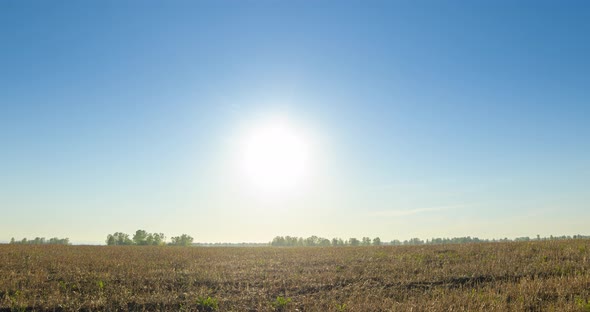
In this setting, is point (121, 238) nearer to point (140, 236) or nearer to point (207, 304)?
point (140, 236)

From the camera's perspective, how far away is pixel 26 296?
1325cm

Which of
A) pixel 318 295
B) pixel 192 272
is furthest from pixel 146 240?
pixel 318 295

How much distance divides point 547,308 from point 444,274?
632 centimetres

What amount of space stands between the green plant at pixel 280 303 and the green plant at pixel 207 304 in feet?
6.16

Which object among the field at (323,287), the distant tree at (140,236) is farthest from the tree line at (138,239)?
the field at (323,287)

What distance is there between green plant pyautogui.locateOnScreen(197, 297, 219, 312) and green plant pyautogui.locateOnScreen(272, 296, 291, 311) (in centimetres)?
188

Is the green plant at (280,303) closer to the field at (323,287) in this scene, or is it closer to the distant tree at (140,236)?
the field at (323,287)

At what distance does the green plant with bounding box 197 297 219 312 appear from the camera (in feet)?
38.6

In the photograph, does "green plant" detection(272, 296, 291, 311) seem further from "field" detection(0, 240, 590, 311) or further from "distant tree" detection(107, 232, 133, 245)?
"distant tree" detection(107, 232, 133, 245)

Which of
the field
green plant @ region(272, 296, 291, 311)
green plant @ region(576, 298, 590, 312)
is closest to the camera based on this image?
green plant @ region(576, 298, 590, 312)

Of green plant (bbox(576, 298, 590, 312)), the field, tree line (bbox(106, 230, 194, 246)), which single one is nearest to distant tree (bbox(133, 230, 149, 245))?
tree line (bbox(106, 230, 194, 246))

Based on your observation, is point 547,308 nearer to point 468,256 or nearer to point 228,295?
point 228,295

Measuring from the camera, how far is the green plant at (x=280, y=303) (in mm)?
11711

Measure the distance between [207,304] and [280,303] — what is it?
241cm
